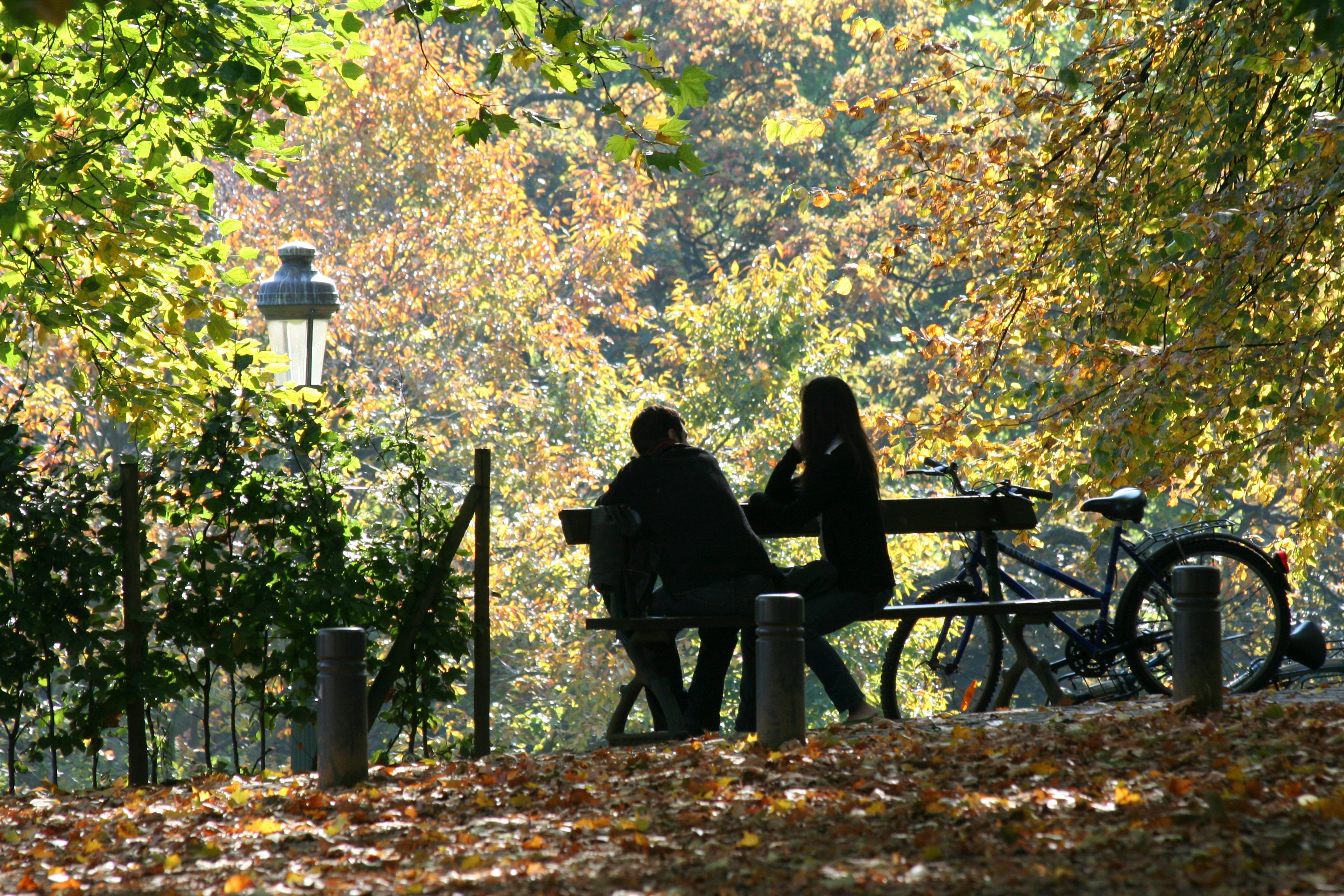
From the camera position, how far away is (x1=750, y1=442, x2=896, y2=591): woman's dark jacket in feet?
20.2

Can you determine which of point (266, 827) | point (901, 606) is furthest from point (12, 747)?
point (901, 606)

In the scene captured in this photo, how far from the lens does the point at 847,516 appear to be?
620cm

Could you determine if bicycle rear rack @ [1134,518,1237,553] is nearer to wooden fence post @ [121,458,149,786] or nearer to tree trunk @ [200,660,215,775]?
tree trunk @ [200,660,215,775]

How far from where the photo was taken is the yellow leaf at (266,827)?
4.70 meters

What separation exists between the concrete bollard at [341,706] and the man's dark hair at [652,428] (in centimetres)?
151

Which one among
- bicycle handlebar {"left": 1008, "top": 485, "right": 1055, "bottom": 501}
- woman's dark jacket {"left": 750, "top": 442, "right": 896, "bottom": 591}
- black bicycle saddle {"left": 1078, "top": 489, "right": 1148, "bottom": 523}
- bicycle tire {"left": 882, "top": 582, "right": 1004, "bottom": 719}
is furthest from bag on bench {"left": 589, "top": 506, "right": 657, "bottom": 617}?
black bicycle saddle {"left": 1078, "top": 489, "right": 1148, "bottom": 523}

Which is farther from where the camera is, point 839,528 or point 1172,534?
point 1172,534

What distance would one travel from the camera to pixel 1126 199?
8414mm

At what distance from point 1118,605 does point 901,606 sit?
113 cm

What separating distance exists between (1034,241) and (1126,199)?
0.92 metres

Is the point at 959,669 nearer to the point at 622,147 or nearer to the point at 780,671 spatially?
the point at 780,671

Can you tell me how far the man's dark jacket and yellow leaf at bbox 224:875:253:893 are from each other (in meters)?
2.56

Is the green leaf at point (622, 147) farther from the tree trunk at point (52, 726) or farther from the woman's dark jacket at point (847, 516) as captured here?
the tree trunk at point (52, 726)

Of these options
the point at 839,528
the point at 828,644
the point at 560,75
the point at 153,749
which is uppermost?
the point at 560,75
